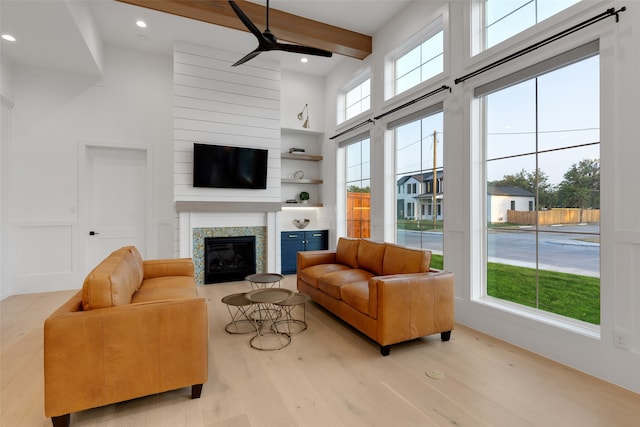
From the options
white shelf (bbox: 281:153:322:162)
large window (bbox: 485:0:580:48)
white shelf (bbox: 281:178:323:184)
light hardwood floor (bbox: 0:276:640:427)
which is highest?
large window (bbox: 485:0:580:48)

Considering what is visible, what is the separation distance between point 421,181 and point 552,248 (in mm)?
1753

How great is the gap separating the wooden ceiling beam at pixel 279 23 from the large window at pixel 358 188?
1.47 metres

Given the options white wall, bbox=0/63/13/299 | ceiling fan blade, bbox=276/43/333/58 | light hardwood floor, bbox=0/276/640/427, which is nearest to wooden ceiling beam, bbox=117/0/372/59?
ceiling fan blade, bbox=276/43/333/58

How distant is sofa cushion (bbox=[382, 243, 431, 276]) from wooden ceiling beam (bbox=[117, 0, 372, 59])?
315cm

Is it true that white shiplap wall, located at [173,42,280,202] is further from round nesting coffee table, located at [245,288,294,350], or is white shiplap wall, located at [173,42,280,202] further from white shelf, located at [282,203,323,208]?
round nesting coffee table, located at [245,288,294,350]

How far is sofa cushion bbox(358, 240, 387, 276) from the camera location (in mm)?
→ 3556

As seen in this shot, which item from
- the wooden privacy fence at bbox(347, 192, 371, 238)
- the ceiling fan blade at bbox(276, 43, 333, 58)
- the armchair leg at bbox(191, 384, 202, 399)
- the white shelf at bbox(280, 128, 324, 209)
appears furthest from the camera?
the white shelf at bbox(280, 128, 324, 209)

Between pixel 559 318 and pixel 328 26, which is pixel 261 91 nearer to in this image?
pixel 328 26

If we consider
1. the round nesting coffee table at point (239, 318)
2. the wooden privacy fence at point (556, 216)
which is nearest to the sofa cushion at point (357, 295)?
the round nesting coffee table at point (239, 318)

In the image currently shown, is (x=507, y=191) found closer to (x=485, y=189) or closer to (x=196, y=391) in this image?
(x=485, y=189)

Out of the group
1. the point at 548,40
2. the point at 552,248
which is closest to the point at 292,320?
the point at 552,248

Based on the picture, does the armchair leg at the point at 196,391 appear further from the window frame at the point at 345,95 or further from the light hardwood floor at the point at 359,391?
the window frame at the point at 345,95

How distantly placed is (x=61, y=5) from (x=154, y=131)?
2.29 m

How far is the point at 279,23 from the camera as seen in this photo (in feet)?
13.9
